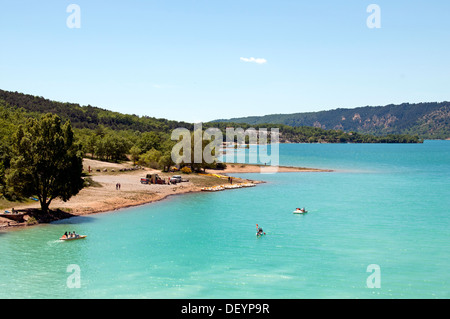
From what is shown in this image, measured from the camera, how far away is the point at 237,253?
4991 centimetres

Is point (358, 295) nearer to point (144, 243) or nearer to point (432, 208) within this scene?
point (144, 243)

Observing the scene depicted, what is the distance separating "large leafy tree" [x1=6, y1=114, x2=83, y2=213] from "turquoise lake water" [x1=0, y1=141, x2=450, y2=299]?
633 cm

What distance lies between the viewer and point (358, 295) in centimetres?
3744

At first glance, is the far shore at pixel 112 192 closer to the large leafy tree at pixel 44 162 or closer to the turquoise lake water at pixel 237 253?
the turquoise lake water at pixel 237 253

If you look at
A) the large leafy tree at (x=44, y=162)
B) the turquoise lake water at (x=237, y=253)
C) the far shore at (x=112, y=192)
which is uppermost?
the large leafy tree at (x=44, y=162)

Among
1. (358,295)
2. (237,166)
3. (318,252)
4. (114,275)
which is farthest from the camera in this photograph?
(237,166)

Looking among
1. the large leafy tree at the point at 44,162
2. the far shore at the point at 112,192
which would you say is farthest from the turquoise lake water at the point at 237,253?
the large leafy tree at the point at 44,162

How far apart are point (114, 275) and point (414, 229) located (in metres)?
48.8

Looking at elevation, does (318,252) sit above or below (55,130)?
below

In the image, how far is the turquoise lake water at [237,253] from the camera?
38.6 m

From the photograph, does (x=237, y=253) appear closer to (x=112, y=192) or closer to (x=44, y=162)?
(x=44, y=162)

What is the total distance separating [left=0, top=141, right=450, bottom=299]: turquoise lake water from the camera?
127 ft

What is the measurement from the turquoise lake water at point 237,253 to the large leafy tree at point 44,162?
6330 millimetres
